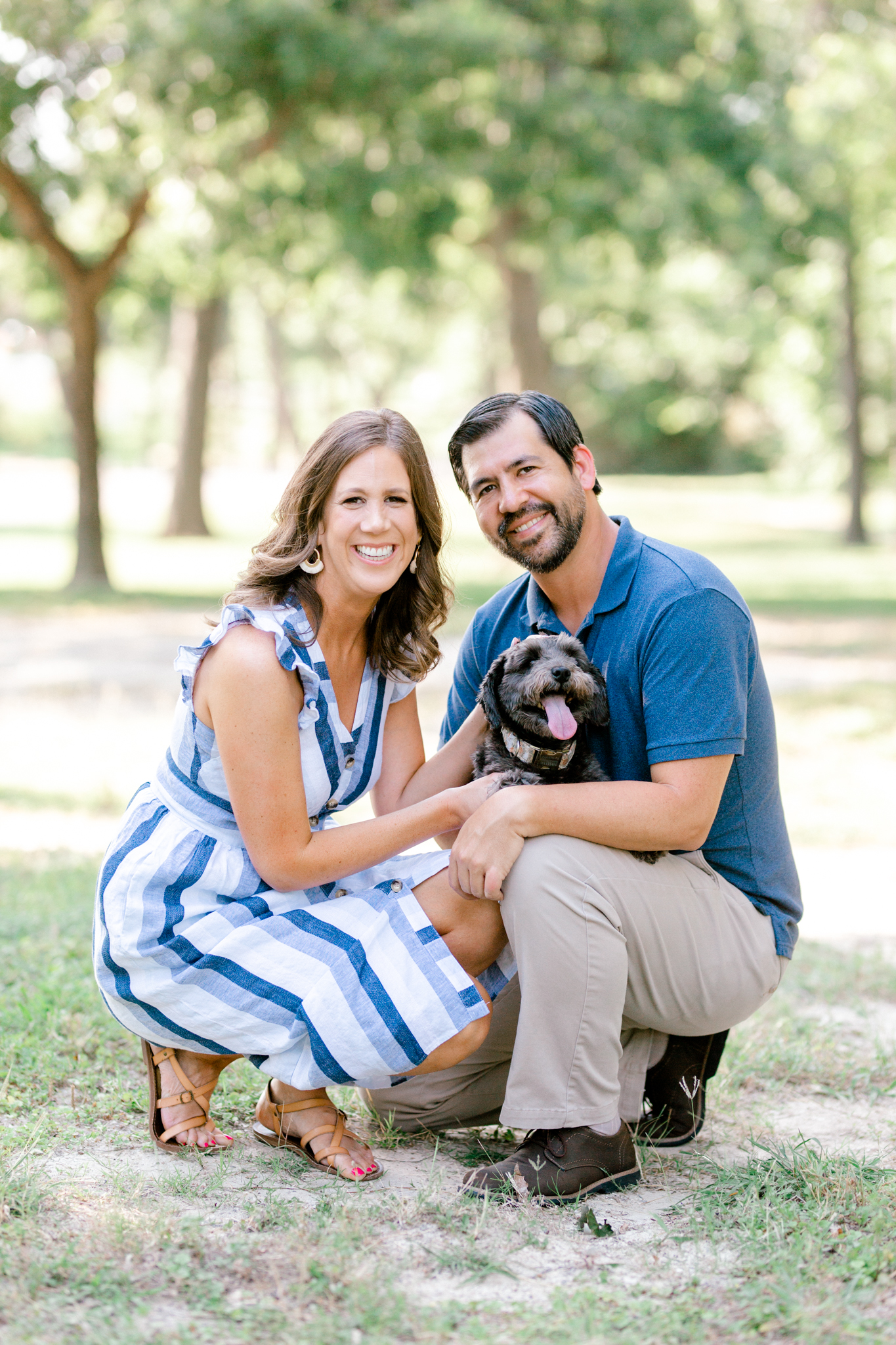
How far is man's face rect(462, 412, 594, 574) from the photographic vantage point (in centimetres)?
365

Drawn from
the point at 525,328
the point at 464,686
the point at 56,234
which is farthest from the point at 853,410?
the point at 464,686

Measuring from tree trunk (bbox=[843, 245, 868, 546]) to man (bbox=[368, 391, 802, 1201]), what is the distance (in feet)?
83.4

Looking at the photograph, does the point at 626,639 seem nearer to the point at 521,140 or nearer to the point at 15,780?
the point at 15,780

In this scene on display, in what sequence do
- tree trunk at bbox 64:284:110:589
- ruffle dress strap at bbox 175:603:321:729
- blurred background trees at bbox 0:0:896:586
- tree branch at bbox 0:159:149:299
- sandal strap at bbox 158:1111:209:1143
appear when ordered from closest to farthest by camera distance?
ruffle dress strap at bbox 175:603:321:729 < sandal strap at bbox 158:1111:209:1143 < blurred background trees at bbox 0:0:896:586 < tree branch at bbox 0:159:149:299 < tree trunk at bbox 64:284:110:589

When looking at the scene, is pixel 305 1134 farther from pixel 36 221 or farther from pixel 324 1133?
pixel 36 221

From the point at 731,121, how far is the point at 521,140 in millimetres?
2952

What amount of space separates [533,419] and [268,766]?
4.24ft

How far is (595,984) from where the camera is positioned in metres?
3.15

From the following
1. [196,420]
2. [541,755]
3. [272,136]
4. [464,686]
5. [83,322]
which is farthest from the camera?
[196,420]

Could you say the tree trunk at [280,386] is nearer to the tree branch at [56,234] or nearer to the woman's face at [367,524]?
the tree branch at [56,234]

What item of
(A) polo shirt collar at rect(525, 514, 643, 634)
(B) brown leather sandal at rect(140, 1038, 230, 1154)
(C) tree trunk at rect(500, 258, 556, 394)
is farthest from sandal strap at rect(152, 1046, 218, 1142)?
(C) tree trunk at rect(500, 258, 556, 394)

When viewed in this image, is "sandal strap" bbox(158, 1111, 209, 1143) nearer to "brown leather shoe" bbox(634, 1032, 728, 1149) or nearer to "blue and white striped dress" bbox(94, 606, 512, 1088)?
"blue and white striped dress" bbox(94, 606, 512, 1088)

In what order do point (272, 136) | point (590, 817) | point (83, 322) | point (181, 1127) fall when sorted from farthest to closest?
1. point (83, 322)
2. point (272, 136)
3. point (181, 1127)
4. point (590, 817)

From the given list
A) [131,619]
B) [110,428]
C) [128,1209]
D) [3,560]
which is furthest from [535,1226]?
[110,428]
